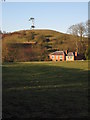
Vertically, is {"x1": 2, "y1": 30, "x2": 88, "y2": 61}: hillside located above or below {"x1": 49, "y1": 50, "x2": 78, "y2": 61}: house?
above

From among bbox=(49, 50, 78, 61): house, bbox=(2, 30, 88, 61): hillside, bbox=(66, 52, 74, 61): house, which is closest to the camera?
bbox=(2, 30, 88, 61): hillside

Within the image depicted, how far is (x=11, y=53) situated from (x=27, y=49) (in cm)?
443

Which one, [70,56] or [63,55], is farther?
[63,55]

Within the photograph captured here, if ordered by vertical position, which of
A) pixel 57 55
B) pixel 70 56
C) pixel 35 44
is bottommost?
pixel 70 56

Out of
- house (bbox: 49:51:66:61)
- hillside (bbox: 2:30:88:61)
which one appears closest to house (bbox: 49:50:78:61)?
house (bbox: 49:51:66:61)

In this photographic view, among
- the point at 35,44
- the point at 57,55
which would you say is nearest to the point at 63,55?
the point at 57,55

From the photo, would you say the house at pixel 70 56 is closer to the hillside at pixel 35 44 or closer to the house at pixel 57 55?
the house at pixel 57 55

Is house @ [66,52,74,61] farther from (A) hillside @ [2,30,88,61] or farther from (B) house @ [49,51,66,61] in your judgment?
(A) hillside @ [2,30,88,61]

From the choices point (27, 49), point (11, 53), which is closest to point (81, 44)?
point (27, 49)

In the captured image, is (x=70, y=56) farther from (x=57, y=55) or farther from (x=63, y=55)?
(x=57, y=55)

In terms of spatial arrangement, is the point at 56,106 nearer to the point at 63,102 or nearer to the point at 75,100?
the point at 63,102

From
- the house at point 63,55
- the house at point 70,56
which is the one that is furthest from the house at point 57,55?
the house at point 70,56

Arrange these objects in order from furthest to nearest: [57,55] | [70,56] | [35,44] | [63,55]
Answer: [63,55]
[70,56]
[57,55]
[35,44]

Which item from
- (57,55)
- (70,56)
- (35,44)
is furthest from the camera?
(70,56)
